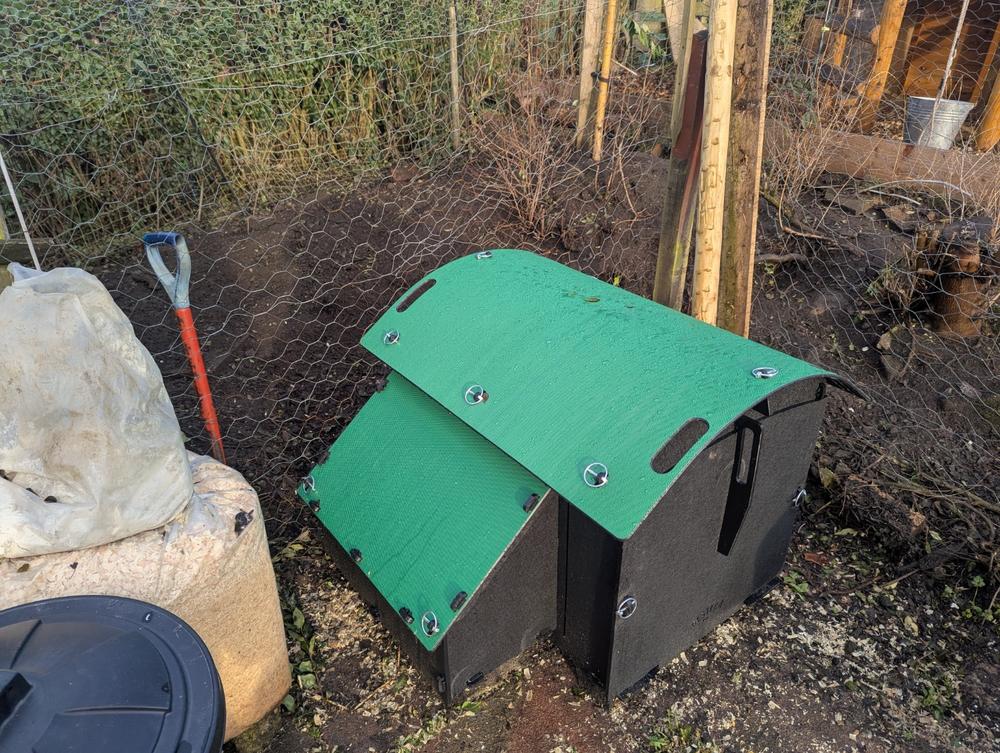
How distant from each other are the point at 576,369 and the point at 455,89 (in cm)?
325

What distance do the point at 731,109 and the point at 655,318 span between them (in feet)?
3.39

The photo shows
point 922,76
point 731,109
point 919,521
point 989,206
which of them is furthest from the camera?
point 922,76

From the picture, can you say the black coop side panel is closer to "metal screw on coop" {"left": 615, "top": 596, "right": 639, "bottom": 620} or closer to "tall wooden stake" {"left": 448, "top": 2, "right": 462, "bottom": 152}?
"metal screw on coop" {"left": 615, "top": 596, "right": 639, "bottom": 620}

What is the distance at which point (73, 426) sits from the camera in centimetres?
151

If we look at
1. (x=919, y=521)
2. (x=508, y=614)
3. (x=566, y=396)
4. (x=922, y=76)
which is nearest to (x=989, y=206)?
(x=919, y=521)

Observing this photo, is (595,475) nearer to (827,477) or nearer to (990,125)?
(827,477)

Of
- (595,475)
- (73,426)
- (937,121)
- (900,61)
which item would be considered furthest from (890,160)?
(73,426)

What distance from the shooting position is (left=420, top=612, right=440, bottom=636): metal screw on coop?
1.82 m

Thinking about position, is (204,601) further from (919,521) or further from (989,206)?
(989,206)

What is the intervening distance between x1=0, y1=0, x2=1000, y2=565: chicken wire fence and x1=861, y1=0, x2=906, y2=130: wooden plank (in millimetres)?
1404

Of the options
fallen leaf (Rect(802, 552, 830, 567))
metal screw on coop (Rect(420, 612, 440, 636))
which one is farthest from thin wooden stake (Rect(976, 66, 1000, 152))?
metal screw on coop (Rect(420, 612, 440, 636))

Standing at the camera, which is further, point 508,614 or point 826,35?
point 826,35

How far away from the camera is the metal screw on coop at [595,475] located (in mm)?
1602

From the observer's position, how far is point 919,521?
8.99 ft
